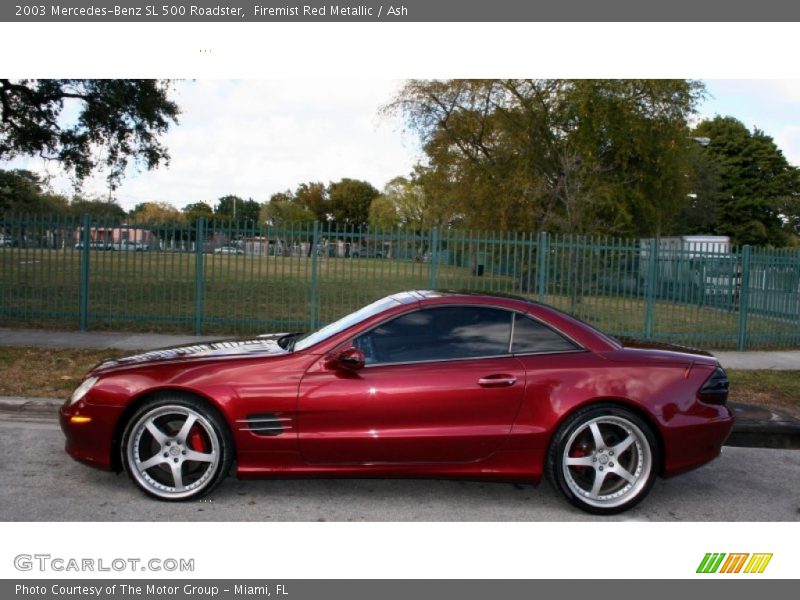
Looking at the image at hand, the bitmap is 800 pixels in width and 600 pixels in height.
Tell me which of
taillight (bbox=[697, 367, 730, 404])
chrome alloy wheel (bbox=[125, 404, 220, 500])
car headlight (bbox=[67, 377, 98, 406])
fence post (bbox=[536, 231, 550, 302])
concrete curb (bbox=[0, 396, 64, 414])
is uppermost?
fence post (bbox=[536, 231, 550, 302])

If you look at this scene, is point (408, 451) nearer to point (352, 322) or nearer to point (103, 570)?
point (352, 322)

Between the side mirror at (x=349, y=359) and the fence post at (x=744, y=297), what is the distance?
1036cm

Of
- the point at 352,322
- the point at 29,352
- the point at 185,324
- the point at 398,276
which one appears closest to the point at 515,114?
the point at 398,276

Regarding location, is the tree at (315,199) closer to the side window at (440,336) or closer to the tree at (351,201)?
the tree at (351,201)

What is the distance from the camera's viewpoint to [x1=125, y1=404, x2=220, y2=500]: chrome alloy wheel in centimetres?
483

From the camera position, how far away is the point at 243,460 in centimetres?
482

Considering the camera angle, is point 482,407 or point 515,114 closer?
point 482,407

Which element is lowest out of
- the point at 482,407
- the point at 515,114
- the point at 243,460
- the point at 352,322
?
the point at 243,460

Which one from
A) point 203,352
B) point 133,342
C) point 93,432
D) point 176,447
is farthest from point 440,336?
point 133,342

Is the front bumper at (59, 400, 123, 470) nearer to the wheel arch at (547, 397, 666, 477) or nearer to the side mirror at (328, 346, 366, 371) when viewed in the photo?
the side mirror at (328, 346, 366, 371)

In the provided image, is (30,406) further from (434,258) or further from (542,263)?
(542,263)

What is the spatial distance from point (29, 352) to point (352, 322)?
6.87 meters

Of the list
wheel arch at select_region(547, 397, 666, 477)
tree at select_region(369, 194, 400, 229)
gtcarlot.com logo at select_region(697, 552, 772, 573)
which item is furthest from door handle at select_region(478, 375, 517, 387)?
tree at select_region(369, 194, 400, 229)

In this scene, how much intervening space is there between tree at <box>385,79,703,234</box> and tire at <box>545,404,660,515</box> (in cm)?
1833
